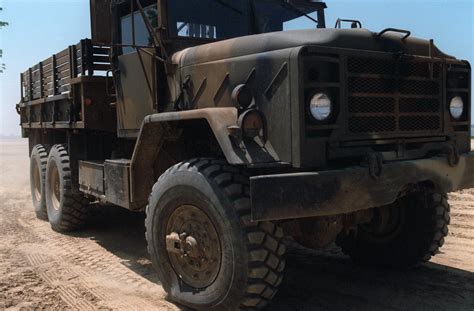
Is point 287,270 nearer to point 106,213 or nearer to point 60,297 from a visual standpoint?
point 60,297

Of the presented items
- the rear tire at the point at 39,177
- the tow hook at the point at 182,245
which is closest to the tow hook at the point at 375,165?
the tow hook at the point at 182,245

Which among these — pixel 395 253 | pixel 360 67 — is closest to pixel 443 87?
pixel 360 67

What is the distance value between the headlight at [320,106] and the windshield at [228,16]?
74.5 inches

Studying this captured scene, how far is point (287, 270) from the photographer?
4.90 m

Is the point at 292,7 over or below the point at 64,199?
over

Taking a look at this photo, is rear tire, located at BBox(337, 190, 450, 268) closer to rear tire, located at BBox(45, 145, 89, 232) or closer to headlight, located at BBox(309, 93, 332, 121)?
headlight, located at BBox(309, 93, 332, 121)

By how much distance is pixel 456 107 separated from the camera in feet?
14.0

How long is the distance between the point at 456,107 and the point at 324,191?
1.80 m

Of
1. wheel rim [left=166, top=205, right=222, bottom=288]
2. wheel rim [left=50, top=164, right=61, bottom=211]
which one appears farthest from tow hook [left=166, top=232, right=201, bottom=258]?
wheel rim [left=50, top=164, right=61, bottom=211]

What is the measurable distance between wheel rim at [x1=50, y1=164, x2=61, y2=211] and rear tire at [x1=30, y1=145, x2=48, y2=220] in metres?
0.37

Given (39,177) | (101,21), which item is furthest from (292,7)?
(39,177)

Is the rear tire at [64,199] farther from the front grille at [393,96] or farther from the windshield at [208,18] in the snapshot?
the front grille at [393,96]

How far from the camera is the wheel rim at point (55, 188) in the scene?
23.9ft

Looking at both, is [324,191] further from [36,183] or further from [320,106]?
[36,183]
